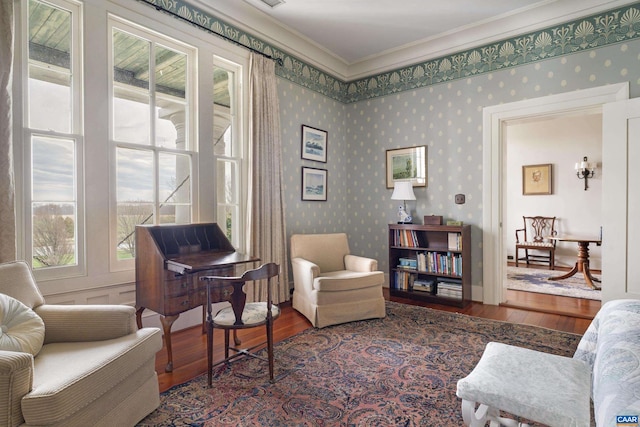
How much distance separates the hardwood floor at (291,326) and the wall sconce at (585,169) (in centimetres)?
327

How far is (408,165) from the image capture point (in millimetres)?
4625

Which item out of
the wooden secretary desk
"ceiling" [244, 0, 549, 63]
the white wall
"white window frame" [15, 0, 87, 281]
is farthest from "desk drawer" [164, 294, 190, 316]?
the white wall

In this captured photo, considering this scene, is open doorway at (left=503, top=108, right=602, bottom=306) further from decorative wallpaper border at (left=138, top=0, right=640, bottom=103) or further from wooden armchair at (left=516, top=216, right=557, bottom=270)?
decorative wallpaper border at (left=138, top=0, right=640, bottom=103)

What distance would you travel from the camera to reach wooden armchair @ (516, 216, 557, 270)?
6250 mm

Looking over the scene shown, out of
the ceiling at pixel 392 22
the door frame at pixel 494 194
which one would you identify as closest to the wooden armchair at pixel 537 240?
the door frame at pixel 494 194

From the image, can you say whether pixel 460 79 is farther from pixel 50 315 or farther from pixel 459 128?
pixel 50 315

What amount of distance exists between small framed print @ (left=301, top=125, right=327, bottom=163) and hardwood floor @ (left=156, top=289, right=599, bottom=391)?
6.53ft

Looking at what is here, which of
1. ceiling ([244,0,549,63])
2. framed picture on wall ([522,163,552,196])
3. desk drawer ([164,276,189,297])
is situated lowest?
desk drawer ([164,276,189,297])

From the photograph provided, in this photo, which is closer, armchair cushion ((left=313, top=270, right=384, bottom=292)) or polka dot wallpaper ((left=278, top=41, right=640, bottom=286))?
armchair cushion ((left=313, top=270, right=384, bottom=292))

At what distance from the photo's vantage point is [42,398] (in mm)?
1265

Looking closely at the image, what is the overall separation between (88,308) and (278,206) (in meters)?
2.29

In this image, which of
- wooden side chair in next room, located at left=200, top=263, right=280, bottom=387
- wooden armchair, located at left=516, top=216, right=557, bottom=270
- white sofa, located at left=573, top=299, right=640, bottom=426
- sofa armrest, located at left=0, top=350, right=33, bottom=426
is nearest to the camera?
white sofa, located at left=573, top=299, right=640, bottom=426

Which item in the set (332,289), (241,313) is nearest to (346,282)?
(332,289)

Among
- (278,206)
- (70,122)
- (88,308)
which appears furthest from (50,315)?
(278,206)
